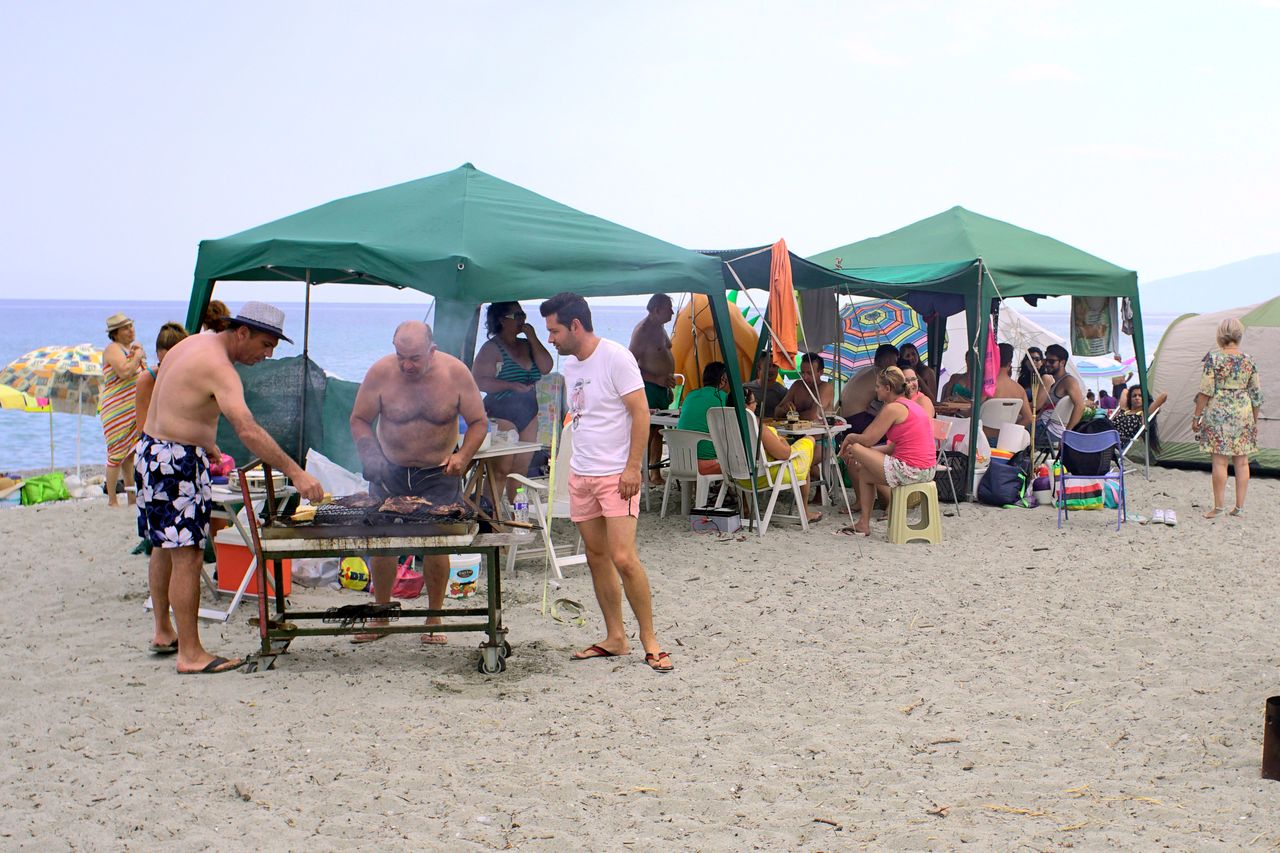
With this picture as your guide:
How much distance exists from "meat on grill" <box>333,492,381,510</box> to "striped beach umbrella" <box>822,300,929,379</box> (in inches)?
326

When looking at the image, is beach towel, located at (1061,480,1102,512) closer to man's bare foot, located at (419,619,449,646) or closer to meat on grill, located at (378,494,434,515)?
man's bare foot, located at (419,619,449,646)

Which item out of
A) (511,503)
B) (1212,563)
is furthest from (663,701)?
(1212,563)

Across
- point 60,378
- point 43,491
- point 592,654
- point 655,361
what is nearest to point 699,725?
point 592,654

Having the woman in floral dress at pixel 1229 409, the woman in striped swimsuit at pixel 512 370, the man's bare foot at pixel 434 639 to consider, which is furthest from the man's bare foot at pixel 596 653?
the woman in floral dress at pixel 1229 409

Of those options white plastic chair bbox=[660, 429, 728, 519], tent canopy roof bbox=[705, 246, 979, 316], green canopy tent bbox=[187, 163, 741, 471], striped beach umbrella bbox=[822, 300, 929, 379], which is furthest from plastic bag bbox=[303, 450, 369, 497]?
striped beach umbrella bbox=[822, 300, 929, 379]

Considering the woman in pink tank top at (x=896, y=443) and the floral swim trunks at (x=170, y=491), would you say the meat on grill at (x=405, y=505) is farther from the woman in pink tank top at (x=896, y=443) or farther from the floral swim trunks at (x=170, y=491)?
the woman in pink tank top at (x=896, y=443)

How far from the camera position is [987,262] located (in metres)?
10.6

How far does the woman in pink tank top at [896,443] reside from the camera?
26.2 ft

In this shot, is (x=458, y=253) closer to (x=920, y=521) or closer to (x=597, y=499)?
(x=597, y=499)

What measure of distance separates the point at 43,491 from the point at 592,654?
7888 mm

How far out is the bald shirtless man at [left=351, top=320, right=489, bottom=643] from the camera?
5305mm

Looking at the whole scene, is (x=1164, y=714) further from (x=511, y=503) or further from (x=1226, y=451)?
(x=1226, y=451)

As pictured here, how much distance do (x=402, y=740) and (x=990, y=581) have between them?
4.20 meters

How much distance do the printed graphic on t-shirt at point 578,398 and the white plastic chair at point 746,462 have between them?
3.16 metres
